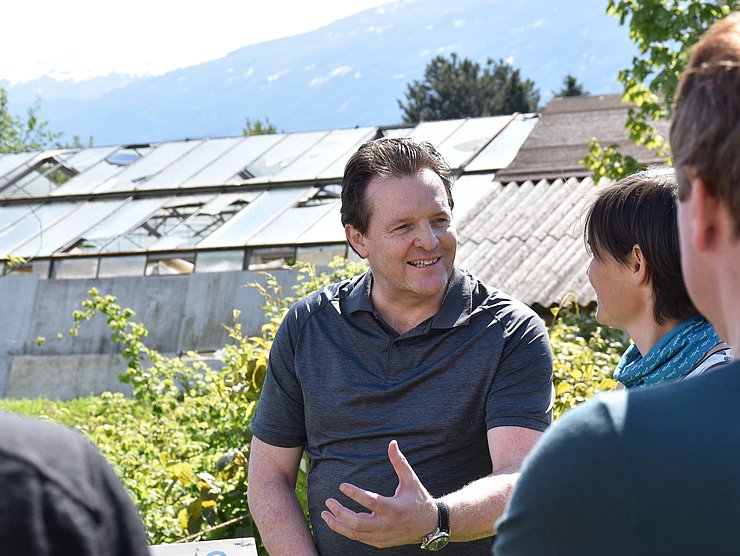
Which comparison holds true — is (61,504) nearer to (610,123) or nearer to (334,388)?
(334,388)

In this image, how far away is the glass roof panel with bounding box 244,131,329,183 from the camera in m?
13.8

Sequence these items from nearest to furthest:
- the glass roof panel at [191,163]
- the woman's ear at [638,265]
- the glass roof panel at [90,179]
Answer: the woman's ear at [638,265] → the glass roof panel at [191,163] → the glass roof panel at [90,179]

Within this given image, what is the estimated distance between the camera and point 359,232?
3.50 metres

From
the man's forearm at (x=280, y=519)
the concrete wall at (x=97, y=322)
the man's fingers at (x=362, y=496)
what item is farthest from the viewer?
the concrete wall at (x=97, y=322)

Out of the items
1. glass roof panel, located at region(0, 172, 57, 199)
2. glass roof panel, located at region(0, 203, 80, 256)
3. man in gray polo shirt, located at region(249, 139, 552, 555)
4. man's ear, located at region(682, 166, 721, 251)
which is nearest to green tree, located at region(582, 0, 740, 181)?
man in gray polo shirt, located at region(249, 139, 552, 555)

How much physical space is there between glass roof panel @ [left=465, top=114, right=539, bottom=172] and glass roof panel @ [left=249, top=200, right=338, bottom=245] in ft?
6.92

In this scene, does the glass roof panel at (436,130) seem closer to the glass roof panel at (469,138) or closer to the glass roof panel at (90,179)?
the glass roof panel at (469,138)

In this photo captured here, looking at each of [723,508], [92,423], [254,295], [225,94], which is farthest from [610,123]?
[225,94]

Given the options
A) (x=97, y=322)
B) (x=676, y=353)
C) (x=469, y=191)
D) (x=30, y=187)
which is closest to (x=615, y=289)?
(x=676, y=353)

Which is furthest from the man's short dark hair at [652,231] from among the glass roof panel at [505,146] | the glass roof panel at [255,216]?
the glass roof panel at [505,146]

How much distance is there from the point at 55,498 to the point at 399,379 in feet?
7.01

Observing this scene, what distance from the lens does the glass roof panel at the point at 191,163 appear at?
14305mm

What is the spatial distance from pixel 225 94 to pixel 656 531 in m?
189

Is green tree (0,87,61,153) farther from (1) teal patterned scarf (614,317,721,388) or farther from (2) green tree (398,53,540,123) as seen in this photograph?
(1) teal patterned scarf (614,317,721,388)
